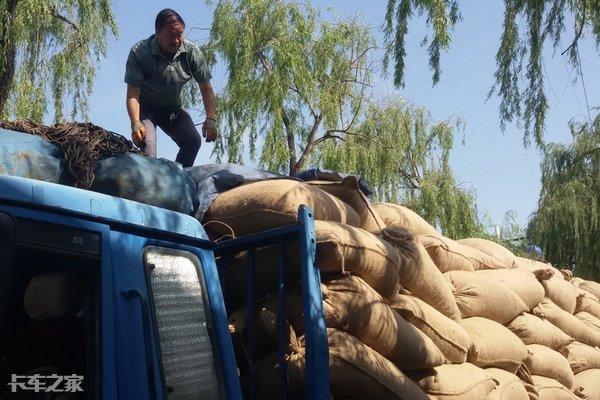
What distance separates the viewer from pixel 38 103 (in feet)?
35.9

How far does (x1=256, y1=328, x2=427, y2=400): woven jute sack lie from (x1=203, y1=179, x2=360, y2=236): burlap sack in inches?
20.7

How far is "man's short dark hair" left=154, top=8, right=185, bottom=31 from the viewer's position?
4195 mm

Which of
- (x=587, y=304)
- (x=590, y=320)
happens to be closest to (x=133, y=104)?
(x=590, y=320)

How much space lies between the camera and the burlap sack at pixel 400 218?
4258 mm

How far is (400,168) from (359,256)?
42.8ft

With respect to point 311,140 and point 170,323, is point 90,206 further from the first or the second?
point 311,140

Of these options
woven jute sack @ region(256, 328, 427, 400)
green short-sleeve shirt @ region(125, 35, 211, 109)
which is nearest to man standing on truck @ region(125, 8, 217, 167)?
green short-sleeve shirt @ region(125, 35, 211, 109)

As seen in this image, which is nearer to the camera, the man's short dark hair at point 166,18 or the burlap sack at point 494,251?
the man's short dark hair at point 166,18

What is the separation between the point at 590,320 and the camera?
21.1ft

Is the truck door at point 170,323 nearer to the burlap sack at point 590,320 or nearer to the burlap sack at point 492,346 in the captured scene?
the burlap sack at point 492,346

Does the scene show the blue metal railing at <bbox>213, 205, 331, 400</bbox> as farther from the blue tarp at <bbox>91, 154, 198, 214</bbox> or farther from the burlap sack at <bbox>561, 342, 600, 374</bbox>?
the burlap sack at <bbox>561, 342, 600, 374</bbox>

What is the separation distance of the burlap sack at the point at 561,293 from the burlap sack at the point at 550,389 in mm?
921

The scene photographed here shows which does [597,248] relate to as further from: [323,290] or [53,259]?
[53,259]

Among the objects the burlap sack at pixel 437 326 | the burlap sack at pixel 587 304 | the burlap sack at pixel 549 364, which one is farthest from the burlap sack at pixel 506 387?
the burlap sack at pixel 587 304
